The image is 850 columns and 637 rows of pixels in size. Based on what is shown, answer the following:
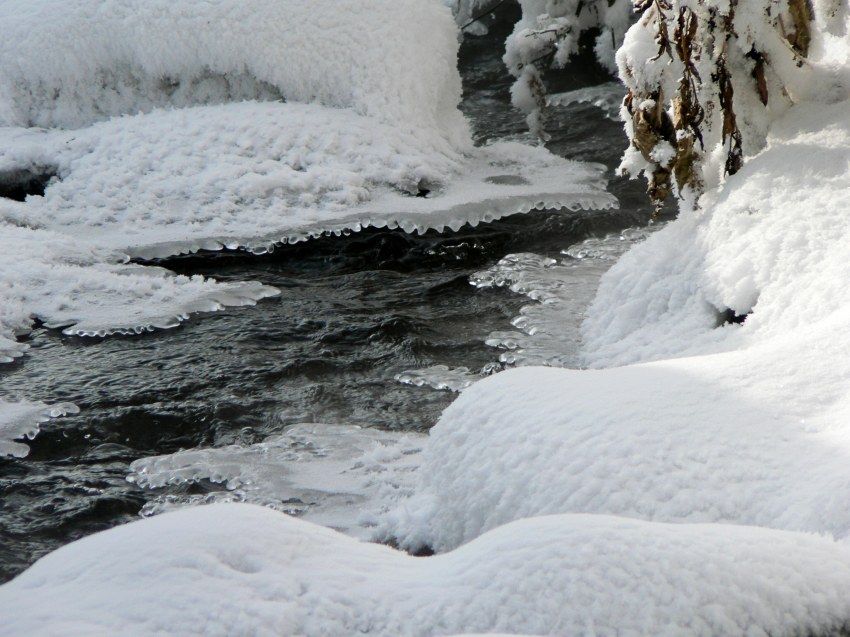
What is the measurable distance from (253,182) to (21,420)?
2.40m

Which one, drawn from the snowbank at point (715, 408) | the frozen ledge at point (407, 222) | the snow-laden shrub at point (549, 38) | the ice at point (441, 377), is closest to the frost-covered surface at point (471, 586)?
the snowbank at point (715, 408)

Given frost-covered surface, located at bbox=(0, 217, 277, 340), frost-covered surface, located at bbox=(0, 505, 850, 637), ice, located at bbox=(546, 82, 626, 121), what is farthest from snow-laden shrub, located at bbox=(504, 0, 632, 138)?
frost-covered surface, located at bbox=(0, 505, 850, 637)

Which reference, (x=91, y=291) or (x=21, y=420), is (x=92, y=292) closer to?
(x=91, y=291)

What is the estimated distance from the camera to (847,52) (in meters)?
4.30

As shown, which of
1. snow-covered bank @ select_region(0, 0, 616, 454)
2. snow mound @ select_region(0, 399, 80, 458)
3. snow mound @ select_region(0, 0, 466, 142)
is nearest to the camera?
snow mound @ select_region(0, 399, 80, 458)

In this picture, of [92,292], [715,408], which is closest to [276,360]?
[92,292]

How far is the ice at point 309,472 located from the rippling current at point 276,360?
85mm

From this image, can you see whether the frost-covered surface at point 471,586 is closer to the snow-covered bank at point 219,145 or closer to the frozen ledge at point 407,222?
the snow-covered bank at point 219,145

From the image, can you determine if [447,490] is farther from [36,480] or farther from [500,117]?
[500,117]

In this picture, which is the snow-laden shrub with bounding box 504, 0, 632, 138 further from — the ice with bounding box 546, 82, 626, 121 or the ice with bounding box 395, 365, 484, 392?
the ice with bounding box 395, 365, 484, 392

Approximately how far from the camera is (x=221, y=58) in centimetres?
661

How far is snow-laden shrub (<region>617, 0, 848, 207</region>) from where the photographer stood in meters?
3.96

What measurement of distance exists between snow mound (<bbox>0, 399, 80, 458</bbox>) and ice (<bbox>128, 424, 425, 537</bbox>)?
0.54 m

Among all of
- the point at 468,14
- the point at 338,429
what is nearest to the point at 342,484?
the point at 338,429
